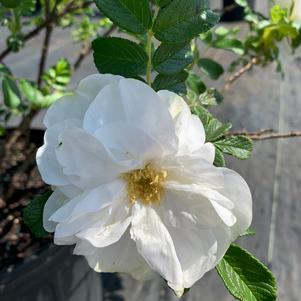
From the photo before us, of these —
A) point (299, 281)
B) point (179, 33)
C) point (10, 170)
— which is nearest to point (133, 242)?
point (179, 33)

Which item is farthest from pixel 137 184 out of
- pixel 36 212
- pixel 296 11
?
pixel 296 11

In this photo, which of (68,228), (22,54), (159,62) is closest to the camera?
(68,228)

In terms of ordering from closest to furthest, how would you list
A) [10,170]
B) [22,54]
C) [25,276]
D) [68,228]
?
1. [68,228]
2. [25,276]
3. [10,170]
4. [22,54]

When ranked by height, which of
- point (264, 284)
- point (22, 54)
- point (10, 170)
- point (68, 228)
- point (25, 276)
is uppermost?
point (68, 228)

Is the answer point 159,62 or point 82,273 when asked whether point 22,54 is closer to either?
point 82,273

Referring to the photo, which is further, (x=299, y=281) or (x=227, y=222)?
(x=299, y=281)

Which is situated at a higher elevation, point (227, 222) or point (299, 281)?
point (227, 222)

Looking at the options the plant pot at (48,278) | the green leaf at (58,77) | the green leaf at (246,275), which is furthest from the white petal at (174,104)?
the green leaf at (58,77)
